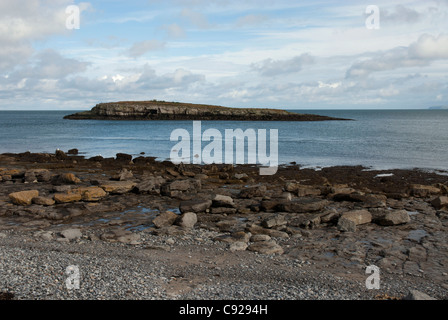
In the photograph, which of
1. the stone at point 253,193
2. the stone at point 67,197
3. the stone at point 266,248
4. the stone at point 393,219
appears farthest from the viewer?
the stone at point 253,193

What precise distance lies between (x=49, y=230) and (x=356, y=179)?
815 inches

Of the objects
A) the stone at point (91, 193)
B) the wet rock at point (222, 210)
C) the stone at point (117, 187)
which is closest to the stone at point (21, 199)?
the stone at point (91, 193)

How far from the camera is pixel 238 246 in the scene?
1359 centimetres

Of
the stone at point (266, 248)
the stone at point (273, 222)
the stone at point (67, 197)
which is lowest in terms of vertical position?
the stone at point (266, 248)

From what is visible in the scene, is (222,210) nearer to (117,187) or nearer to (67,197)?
A: (117,187)

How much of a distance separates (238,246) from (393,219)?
741cm

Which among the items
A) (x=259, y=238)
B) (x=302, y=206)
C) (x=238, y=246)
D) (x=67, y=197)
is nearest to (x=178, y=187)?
(x=67, y=197)

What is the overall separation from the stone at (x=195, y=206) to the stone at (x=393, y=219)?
25.9ft

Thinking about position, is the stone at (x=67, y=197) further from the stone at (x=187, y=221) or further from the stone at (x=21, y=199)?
the stone at (x=187, y=221)

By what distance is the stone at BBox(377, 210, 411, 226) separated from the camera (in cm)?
1655

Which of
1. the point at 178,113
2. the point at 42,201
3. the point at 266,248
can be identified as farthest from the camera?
the point at 178,113

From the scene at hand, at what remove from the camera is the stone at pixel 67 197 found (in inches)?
773
